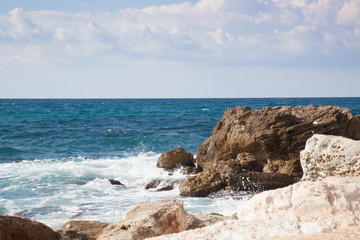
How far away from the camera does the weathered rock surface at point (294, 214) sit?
2793 millimetres

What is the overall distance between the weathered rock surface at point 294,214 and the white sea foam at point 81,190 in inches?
215

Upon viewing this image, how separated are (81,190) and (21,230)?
7.32m

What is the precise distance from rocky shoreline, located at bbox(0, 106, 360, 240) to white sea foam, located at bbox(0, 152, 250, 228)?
1329 mm

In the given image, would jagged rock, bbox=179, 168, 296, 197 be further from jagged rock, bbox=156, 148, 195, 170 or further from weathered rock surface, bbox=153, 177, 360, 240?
weathered rock surface, bbox=153, 177, 360, 240

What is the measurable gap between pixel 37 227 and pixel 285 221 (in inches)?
118

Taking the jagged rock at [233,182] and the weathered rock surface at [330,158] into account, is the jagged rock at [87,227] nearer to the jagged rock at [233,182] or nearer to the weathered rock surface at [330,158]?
the weathered rock surface at [330,158]

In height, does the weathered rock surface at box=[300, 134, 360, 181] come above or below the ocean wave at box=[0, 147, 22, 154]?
above

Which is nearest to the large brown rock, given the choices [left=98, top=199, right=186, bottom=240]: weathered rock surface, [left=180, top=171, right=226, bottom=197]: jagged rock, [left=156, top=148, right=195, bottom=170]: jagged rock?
[left=156, top=148, right=195, bottom=170]: jagged rock

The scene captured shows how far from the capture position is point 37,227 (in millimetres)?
4570

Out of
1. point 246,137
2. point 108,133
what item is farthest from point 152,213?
point 108,133

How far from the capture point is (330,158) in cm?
511

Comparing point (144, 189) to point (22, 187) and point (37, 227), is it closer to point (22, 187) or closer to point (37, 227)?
point (22, 187)

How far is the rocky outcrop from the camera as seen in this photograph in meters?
10.5

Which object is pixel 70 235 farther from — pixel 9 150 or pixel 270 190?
pixel 9 150
